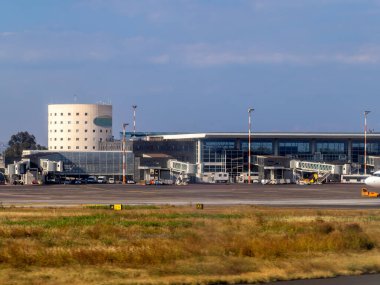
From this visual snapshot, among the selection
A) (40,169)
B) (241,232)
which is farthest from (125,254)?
(40,169)

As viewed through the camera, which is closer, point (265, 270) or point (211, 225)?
point (265, 270)

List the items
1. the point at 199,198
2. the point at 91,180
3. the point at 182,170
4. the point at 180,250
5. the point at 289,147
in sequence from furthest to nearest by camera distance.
→ the point at 289,147 → the point at 91,180 → the point at 182,170 → the point at 199,198 → the point at 180,250

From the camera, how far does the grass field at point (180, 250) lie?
26.5 meters

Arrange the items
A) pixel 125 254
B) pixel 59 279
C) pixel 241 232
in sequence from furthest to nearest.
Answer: pixel 241 232, pixel 125 254, pixel 59 279

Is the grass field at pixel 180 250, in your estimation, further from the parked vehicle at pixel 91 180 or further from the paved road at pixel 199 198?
the parked vehicle at pixel 91 180

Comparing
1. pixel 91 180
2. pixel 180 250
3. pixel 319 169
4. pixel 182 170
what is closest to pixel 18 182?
pixel 91 180

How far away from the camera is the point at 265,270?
91.6 feet

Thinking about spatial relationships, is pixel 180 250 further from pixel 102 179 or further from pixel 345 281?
pixel 102 179

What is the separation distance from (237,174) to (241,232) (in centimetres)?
13841

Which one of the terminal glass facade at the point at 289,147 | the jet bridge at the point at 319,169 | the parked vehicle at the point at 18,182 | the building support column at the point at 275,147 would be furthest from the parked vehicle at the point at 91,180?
the terminal glass facade at the point at 289,147

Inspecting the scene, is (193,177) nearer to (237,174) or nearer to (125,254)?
(237,174)

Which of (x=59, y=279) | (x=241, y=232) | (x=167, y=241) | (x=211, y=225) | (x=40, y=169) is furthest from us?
(x=40, y=169)

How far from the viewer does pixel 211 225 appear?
43.4 meters

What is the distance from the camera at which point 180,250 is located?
3105 centimetres
